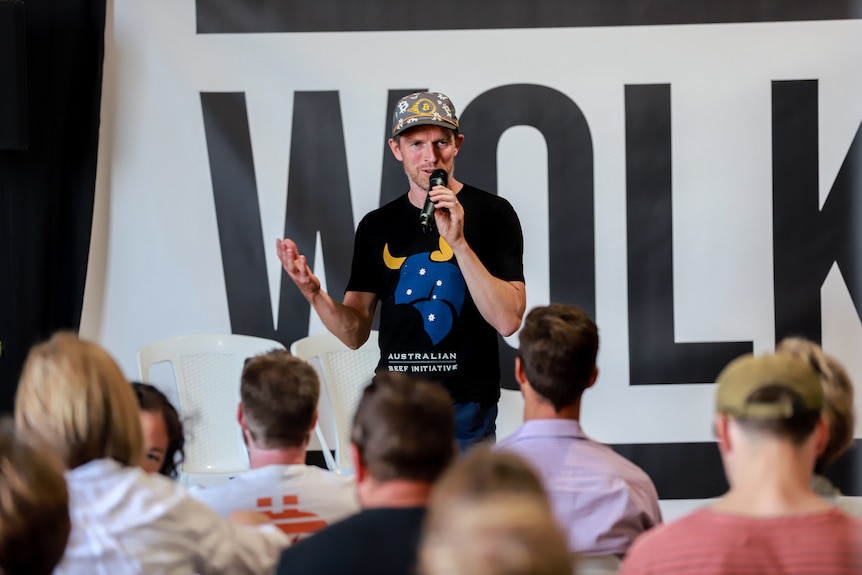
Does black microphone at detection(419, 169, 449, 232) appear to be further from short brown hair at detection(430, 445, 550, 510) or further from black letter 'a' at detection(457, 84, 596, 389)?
short brown hair at detection(430, 445, 550, 510)

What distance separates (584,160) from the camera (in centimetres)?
443

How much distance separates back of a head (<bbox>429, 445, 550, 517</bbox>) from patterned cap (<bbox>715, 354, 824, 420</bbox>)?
54cm

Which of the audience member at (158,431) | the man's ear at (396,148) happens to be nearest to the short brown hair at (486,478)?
the audience member at (158,431)

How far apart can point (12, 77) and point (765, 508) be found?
344cm

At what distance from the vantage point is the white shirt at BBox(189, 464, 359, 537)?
1.95 meters

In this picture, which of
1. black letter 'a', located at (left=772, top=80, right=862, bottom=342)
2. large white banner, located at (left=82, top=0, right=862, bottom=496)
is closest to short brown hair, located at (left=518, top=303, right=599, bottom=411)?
large white banner, located at (left=82, top=0, right=862, bottom=496)

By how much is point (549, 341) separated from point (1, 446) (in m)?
1.16

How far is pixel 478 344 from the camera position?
295 centimetres

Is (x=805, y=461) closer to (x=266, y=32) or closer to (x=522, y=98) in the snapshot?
(x=522, y=98)

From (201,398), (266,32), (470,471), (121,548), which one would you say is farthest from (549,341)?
(266,32)

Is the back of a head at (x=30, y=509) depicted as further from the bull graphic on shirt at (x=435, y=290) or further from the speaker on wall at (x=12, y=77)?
the speaker on wall at (x=12, y=77)

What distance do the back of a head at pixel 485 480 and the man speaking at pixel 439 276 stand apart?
1.76 metres

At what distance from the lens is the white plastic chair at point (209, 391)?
406 cm

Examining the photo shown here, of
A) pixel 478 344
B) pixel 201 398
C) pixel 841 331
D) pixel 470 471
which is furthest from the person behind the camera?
pixel 841 331
